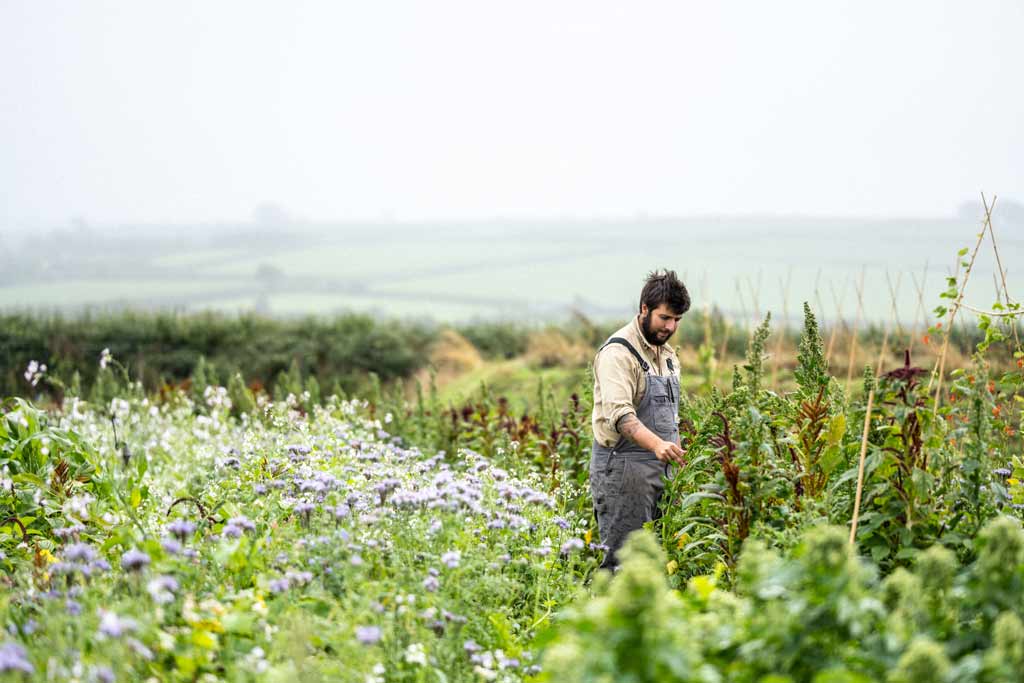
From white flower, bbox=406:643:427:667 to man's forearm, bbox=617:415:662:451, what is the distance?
66.8 inches

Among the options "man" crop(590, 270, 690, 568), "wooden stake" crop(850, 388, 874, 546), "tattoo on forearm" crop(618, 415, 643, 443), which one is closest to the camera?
"wooden stake" crop(850, 388, 874, 546)

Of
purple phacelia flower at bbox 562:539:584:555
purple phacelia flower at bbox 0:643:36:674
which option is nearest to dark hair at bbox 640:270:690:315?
purple phacelia flower at bbox 562:539:584:555

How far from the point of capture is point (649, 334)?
4609mm

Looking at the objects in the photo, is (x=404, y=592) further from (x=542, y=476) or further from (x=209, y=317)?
(x=209, y=317)

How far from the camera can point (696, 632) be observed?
2.39 meters

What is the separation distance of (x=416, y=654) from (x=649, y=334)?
2267 millimetres

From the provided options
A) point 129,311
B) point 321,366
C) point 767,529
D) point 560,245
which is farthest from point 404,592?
point 560,245

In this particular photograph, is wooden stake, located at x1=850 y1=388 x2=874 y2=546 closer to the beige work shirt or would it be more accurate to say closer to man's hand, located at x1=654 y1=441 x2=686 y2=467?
man's hand, located at x1=654 y1=441 x2=686 y2=467

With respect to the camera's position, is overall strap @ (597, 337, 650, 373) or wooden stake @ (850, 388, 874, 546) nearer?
wooden stake @ (850, 388, 874, 546)

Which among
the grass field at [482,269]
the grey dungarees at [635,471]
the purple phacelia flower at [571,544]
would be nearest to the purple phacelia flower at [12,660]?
the purple phacelia flower at [571,544]

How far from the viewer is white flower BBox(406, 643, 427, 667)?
2941 millimetres

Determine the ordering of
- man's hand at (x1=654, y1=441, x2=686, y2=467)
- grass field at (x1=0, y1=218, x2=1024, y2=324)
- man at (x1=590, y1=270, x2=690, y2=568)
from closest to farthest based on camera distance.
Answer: man's hand at (x1=654, y1=441, x2=686, y2=467) → man at (x1=590, y1=270, x2=690, y2=568) → grass field at (x1=0, y1=218, x2=1024, y2=324)

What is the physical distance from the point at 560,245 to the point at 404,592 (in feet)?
111

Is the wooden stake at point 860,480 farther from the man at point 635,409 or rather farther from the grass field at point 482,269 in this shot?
the grass field at point 482,269
